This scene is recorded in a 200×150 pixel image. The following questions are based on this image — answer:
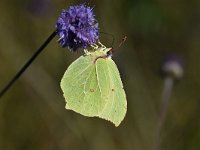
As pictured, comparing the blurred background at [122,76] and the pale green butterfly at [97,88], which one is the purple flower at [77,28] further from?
the blurred background at [122,76]

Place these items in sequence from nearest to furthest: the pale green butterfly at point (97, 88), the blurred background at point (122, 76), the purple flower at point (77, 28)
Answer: the purple flower at point (77, 28), the pale green butterfly at point (97, 88), the blurred background at point (122, 76)

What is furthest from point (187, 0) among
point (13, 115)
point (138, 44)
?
point (13, 115)

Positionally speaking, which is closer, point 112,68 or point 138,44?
point 112,68

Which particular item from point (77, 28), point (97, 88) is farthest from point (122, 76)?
point (77, 28)

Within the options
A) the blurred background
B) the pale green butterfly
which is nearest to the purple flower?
the pale green butterfly

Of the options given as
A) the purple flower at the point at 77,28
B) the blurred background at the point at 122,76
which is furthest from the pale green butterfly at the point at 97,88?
the blurred background at the point at 122,76

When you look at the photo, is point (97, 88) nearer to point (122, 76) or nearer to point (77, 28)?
point (77, 28)

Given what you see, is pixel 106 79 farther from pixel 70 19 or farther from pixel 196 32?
pixel 196 32
